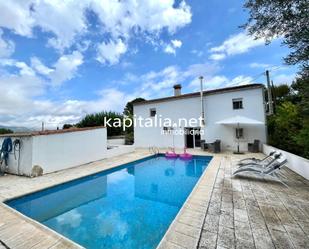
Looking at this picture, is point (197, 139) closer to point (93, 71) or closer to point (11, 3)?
point (93, 71)

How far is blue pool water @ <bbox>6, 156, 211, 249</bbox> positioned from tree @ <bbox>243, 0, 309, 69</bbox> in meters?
5.46

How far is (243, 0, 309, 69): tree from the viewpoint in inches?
156

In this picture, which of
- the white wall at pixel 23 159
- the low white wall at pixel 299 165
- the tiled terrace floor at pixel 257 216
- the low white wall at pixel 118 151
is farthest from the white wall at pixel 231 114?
the white wall at pixel 23 159

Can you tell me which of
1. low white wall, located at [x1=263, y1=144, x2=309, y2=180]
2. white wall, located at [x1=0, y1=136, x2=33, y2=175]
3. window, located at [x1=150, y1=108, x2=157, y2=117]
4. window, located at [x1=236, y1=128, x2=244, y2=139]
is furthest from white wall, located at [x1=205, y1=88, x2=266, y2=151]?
white wall, located at [x1=0, y1=136, x2=33, y2=175]

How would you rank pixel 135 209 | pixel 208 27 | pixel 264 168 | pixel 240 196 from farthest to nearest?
pixel 208 27, pixel 264 168, pixel 135 209, pixel 240 196

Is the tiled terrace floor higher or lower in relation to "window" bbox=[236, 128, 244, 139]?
lower

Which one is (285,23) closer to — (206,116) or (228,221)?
(228,221)

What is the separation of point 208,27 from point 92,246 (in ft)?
47.7

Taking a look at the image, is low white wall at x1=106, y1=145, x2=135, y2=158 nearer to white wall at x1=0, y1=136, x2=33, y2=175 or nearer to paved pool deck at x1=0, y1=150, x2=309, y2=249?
white wall at x1=0, y1=136, x2=33, y2=175

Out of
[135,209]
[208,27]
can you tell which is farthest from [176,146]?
[135,209]

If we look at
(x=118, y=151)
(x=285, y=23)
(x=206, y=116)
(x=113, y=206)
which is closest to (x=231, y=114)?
(x=206, y=116)

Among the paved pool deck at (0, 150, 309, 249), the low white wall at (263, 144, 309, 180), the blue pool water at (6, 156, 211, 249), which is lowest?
the blue pool water at (6, 156, 211, 249)

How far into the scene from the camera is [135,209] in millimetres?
6102

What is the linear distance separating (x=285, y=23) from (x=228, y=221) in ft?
16.5
